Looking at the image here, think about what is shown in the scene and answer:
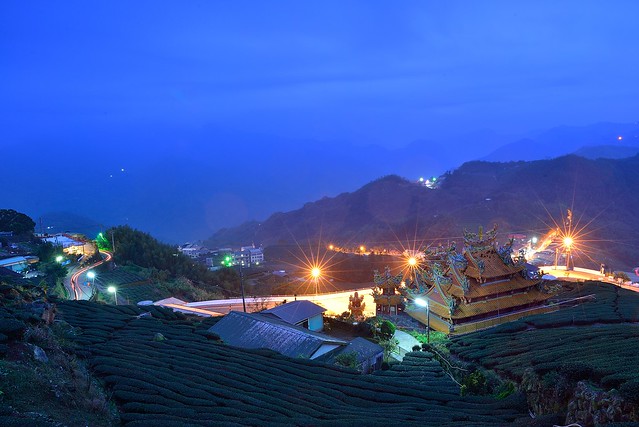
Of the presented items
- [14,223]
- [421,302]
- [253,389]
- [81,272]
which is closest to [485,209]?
[421,302]

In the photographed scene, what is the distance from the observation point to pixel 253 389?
13.6m

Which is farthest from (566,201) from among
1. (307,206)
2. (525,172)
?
(307,206)

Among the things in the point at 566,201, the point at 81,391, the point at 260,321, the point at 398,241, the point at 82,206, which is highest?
the point at 82,206

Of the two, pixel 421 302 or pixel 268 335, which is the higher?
pixel 421 302

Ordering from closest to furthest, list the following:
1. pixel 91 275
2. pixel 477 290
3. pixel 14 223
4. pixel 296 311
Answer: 1. pixel 477 290
2. pixel 296 311
3. pixel 91 275
4. pixel 14 223

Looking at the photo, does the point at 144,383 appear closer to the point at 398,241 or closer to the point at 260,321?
the point at 260,321

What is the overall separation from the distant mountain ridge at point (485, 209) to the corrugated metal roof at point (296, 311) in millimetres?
53511

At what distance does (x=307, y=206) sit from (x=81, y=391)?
13110 centimetres

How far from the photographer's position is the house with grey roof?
25.9 metres

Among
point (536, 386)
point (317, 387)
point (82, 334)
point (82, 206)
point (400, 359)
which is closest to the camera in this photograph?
point (536, 386)

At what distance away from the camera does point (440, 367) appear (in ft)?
62.0

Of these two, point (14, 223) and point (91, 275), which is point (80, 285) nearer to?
point (91, 275)

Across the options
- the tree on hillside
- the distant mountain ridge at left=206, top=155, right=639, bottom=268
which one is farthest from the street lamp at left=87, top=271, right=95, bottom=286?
the distant mountain ridge at left=206, top=155, right=639, bottom=268

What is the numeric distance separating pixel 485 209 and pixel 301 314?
82465 mm
